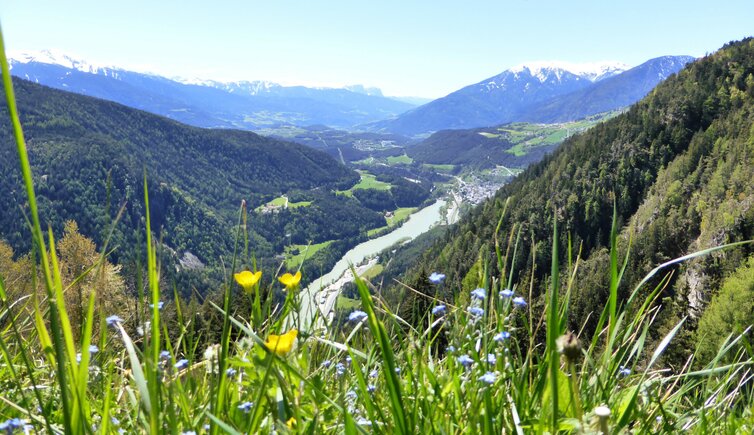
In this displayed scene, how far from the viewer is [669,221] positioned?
65.2 m

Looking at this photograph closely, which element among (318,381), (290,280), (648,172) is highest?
(290,280)

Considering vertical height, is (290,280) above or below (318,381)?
above

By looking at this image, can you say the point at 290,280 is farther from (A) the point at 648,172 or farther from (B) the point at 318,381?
(A) the point at 648,172

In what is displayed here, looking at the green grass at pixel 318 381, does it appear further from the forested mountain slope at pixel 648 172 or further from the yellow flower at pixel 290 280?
the forested mountain slope at pixel 648 172

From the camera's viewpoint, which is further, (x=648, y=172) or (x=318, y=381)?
(x=648, y=172)

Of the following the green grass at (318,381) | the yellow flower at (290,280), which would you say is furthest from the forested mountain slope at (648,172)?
the yellow flower at (290,280)

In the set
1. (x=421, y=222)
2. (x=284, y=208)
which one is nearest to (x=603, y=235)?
(x=421, y=222)

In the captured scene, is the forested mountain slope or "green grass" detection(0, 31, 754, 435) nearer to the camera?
"green grass" detection(0, 31, 754, 435)

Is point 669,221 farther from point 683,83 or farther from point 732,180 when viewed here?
point 683,83

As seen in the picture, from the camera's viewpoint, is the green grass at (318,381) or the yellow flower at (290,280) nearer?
the green grass at (318,381)

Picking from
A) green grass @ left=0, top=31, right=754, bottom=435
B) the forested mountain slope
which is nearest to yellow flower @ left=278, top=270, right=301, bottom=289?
green grass @ left=0, top=31, right=754, bottom=435

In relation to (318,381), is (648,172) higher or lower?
lower

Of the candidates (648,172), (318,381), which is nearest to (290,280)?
(318,381)

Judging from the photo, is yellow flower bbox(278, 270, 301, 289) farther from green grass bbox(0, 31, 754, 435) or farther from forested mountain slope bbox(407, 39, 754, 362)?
forested mountain slope bbox(407, 39, 754, 362)
